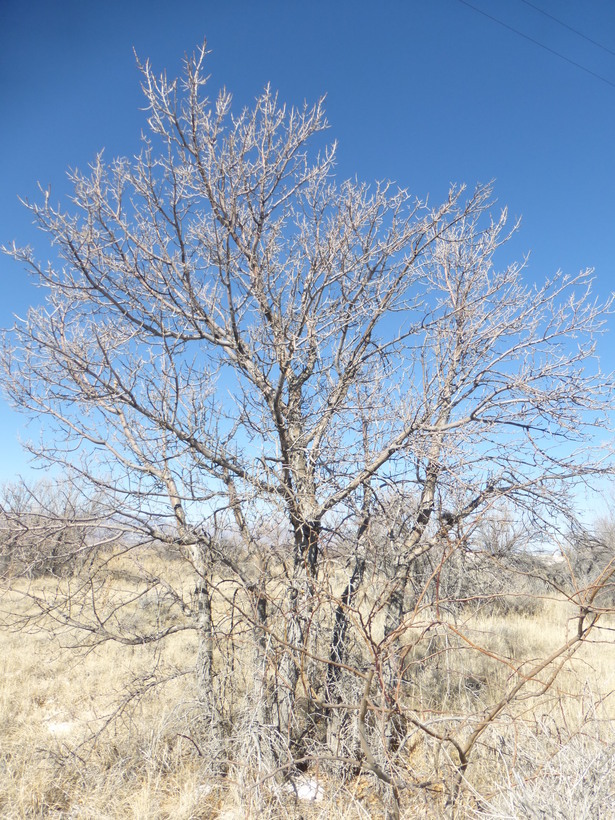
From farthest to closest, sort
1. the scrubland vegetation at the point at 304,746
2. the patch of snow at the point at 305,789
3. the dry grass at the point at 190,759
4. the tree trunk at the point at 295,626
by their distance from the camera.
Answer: the tree trunk at the point at 295,626 → the patch of snow at the point at 305,789 → the dry grass at the point at 190,759 → the scrubland vegetation at the point at 304,746

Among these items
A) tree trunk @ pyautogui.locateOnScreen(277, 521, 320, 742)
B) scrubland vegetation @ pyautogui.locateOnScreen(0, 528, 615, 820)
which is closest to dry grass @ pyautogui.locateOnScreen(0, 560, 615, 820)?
scrubland vegetation @ pyautogui.locateOnScreen(0, 528, 615, 820)

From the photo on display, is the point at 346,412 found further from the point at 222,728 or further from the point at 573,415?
the point at 222,728

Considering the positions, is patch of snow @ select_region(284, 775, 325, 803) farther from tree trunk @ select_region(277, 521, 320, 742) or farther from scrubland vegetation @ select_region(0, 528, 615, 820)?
tree trunk @ select_region(277, 521, 320, 742)

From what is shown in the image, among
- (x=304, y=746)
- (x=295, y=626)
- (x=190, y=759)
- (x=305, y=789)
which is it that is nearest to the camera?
(x=304, y=746)

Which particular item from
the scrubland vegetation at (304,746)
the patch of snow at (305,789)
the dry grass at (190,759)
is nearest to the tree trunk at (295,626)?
the scrubland vegetation at (304,746)

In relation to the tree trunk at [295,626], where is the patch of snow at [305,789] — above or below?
below

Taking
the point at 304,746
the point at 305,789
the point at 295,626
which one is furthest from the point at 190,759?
the point at 295,626

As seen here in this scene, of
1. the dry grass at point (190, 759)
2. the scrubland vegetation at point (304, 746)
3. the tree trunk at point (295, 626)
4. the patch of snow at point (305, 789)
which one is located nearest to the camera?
the scrubland vegetation at point (304, 746)

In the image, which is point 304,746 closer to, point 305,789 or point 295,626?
point 305,789

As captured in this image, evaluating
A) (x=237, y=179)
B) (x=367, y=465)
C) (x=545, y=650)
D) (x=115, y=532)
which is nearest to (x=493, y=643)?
(x=545, y=650)

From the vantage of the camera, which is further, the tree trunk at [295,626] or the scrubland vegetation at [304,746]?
the tree trunk at [295,626]

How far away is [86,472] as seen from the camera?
4.80 m

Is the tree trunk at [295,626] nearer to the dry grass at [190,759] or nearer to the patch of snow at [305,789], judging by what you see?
the patch of snow at [305,789]

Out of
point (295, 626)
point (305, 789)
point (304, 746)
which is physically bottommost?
point (305, 789)
